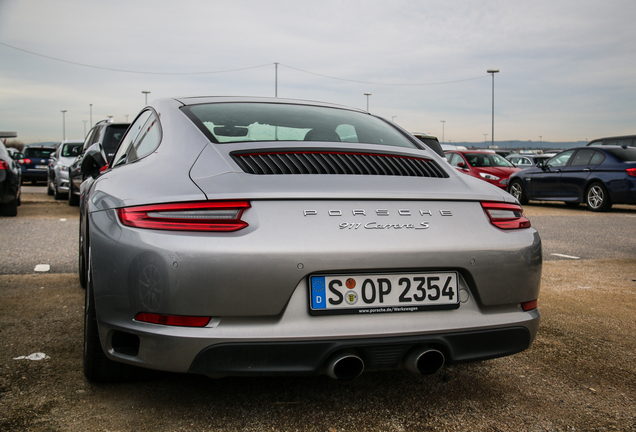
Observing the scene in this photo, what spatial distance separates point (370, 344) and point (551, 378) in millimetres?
1233

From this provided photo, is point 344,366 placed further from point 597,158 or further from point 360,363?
point 597,158

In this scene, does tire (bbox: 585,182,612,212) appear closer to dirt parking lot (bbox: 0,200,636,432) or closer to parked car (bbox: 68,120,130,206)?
parked car (bbox: 68,120,130,206)

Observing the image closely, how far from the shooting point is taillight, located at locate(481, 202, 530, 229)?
94.0 inches

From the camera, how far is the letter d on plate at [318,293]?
2039 millimetres

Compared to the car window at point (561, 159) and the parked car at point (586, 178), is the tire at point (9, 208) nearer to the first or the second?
the parked car at point (586, 178)

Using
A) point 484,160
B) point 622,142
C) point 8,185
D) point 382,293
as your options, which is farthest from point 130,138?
point 622,142

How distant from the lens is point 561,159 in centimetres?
1460

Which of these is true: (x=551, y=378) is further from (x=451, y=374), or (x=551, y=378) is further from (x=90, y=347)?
(x=90, y=347)

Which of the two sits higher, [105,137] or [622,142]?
[622,142]

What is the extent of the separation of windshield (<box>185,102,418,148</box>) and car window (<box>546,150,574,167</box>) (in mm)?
12574

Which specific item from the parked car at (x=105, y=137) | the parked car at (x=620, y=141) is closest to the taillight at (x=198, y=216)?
the parked car at (x=105, y=137)

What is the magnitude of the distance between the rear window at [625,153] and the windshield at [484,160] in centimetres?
402

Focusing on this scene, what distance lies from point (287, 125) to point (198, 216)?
0.95m

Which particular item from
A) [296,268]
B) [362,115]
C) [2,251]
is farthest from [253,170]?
[2,251]
